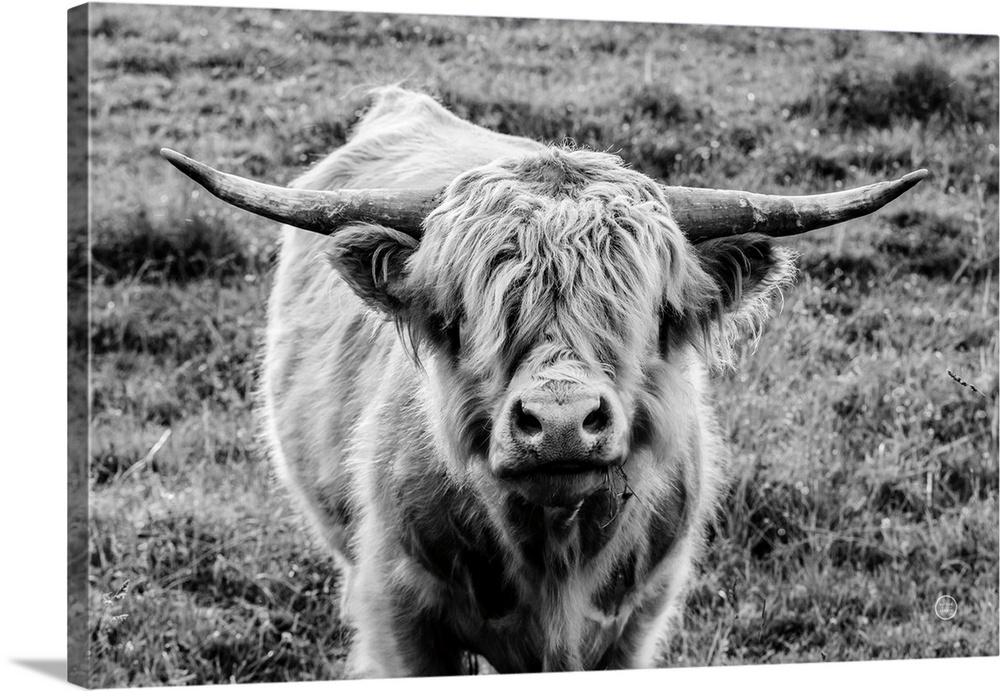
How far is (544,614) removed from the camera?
340 centimetres

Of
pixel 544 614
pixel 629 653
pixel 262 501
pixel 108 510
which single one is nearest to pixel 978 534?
pixel 629 653

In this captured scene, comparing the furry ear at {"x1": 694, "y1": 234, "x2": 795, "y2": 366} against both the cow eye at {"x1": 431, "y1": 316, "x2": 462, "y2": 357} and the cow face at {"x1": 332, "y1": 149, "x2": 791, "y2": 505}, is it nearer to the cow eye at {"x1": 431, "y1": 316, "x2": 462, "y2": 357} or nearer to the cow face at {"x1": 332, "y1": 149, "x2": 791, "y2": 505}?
the cow face at {"x1": 332, "y1": 149, "x2": 791, "y2": 505}

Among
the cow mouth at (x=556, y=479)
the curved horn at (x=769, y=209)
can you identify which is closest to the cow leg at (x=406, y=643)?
the cow mouth at (x=556, y=479)

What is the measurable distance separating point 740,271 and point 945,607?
1910 millimetres

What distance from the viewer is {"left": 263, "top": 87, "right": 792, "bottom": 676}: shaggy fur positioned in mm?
2875

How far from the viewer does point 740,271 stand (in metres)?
3.23

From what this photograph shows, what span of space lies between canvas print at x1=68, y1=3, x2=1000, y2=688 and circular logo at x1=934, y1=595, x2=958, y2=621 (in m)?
0.01

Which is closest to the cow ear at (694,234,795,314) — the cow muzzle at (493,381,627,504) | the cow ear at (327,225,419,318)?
the cow muzzle at (493,381,627,504)

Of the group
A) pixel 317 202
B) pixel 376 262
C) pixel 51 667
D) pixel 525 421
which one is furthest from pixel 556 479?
pixel 51 667

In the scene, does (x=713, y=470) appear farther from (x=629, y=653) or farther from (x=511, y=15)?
(x=511, y=15)

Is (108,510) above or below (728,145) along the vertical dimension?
below

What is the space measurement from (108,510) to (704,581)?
2.04m

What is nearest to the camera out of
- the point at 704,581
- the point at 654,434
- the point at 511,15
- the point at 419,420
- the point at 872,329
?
the point at 654,434

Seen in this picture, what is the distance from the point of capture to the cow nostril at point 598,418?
262 centimetres
